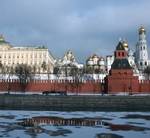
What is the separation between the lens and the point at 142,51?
3787 inches

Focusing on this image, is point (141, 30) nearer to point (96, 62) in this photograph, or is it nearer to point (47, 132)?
point (96, 62)

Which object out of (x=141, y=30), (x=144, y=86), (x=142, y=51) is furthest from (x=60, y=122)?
(x=142, y=51)

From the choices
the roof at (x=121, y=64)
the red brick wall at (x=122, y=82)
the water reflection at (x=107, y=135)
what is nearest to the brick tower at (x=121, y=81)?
the red brick wall at (x=122, y=82)

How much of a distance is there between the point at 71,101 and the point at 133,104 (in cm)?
578

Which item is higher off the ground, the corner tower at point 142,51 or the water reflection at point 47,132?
the corner tower at point 142,51

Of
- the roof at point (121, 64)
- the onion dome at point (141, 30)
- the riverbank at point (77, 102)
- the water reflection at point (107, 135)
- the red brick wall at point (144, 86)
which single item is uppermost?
the onion dome at point (141, 30)

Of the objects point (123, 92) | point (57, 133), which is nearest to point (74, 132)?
point (57, 133)

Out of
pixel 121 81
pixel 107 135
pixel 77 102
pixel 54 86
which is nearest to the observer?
pixel 107 135

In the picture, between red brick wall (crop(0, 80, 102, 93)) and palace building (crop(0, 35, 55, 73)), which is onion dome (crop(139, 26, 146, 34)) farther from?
red brick wall (crop(0, 80, 102, 93))

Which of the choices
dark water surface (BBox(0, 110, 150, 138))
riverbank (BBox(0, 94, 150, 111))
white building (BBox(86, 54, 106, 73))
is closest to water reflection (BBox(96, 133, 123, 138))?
dark water surface (BBox(0, 110, 150, 138))

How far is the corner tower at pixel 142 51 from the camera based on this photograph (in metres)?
93.3

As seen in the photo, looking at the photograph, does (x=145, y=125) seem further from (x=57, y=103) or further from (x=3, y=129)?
(x=57, y=103)

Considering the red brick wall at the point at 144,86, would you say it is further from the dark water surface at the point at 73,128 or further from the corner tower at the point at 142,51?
the corner tower at the point at 142,51

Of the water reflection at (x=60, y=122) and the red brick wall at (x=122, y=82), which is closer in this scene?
the water reflection at (x=60, y=122)
